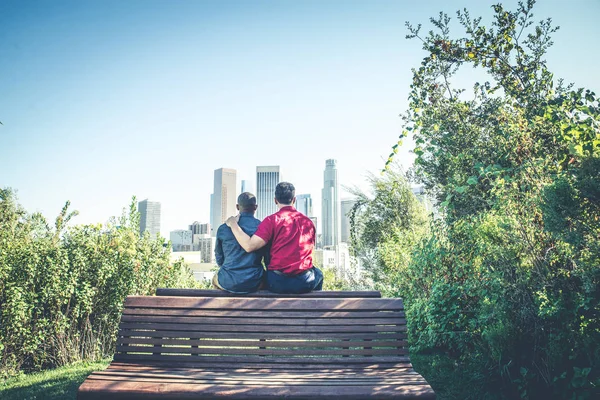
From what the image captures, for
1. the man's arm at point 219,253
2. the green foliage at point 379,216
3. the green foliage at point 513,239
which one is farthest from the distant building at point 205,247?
the man's arm at point 219,253

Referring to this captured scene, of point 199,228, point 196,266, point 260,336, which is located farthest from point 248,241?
point 199,228

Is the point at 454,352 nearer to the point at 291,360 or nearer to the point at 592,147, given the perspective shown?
the point at 291,360

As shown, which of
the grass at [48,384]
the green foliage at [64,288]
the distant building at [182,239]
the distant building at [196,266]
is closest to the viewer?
the grass at [48,384]

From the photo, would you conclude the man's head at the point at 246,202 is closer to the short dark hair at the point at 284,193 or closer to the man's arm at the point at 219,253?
the short dark hair at the point at 284,193

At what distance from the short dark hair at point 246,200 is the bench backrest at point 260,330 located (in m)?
0.94

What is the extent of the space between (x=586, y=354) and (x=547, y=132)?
7.45 feet

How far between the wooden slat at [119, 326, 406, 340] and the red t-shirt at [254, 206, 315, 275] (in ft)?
1.84

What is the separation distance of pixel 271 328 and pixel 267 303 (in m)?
0.20

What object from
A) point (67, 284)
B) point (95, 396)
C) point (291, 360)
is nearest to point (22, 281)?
point (67, 284)

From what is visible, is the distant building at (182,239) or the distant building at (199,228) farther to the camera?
the distant building at (199,228)

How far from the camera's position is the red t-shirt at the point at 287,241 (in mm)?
3379

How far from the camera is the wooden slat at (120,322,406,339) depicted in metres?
3.03

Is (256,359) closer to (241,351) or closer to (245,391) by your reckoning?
(241,351)

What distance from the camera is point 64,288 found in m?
5.34
